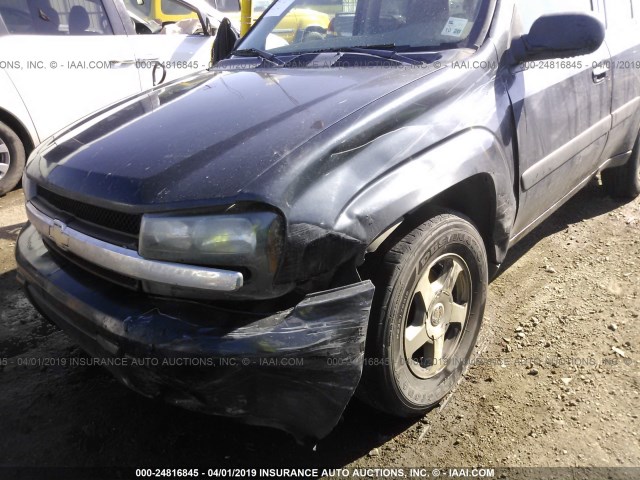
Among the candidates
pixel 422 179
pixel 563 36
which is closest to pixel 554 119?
pixel 563 36

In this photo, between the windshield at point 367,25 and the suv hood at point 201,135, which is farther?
the windshield at point 367,25

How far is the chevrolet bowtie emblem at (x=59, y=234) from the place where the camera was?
78.0 inches

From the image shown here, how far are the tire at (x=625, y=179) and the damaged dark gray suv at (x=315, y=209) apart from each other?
1.61m

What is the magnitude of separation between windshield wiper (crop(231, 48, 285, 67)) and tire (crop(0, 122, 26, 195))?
2.53 m

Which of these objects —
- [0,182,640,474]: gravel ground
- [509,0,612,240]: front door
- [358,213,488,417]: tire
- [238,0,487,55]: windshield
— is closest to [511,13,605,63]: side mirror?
[509,0,612,240]: front door

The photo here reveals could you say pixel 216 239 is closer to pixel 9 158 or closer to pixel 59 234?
pixel 59 234

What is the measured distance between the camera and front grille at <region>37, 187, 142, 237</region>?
5.96 ft

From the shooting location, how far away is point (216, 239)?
66.0 inches

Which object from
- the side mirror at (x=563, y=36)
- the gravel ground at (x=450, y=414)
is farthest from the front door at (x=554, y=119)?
the gravel ground at (x=450, y=414)

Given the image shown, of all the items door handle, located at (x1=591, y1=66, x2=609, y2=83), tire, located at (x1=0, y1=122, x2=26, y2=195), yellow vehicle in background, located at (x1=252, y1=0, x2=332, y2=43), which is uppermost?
yellow vehicle in background, located at (x1=252, y1=0, x2=332, y2=43)

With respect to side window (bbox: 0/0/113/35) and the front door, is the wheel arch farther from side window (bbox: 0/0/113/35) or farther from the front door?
the front door

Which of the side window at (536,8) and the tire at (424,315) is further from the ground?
the side window at (536,8)

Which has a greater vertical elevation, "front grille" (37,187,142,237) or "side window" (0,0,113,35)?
"side window" (0,0,113,35)

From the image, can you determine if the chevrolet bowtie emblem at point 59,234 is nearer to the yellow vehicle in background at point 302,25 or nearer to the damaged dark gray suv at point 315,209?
the damaged dark gray suv at point 315,209
